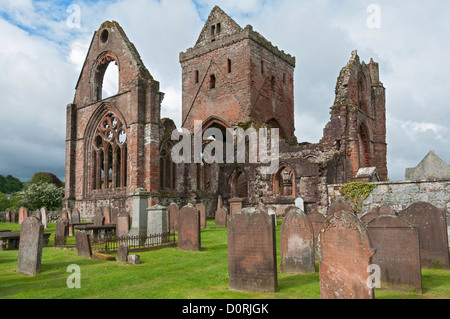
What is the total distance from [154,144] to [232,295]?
1675 cm

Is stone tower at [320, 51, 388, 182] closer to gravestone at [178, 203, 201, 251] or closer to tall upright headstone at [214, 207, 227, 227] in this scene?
tall upright headstone at [214, 207, 227, 227]

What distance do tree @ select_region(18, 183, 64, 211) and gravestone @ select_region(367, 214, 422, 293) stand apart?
95.3 feet

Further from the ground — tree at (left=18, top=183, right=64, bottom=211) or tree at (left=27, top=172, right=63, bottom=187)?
tree at (left=27, top=172, right=63, bottom=187)

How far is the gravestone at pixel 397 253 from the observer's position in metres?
5.76

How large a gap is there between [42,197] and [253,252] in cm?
2804

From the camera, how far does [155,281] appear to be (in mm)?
6777

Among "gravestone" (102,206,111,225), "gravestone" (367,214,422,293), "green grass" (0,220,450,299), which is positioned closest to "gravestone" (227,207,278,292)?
"green grass" (0,220,450,299)

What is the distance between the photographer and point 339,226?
504 cm

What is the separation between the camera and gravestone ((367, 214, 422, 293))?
227 inches

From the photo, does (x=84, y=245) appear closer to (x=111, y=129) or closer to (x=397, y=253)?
(x=397, y=253)

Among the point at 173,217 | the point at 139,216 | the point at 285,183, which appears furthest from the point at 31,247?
the point at 285,183

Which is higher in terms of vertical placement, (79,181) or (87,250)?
(79,181)
